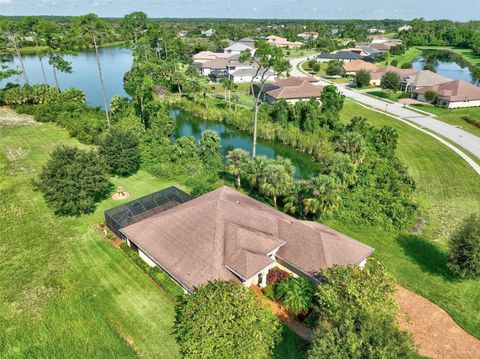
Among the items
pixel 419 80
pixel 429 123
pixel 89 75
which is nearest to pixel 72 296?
pixel 429 123

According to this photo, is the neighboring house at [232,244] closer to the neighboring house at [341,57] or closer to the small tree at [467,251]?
the small tree at [467,251]

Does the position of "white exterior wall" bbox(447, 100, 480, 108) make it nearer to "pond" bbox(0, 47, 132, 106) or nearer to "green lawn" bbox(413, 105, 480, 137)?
"green lawn" bbox(413, 105, 480, 137)

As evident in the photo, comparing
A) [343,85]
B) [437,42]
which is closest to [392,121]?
[343,85]

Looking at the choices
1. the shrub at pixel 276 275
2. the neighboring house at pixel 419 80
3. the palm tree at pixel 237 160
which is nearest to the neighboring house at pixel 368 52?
the neighboring house at pixel 419 80

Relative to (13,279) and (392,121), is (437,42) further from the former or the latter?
(13,279)

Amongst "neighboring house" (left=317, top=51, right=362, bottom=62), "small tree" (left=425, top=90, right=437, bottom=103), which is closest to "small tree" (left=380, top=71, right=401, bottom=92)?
"small tree" (left=425, top=90, right=437, bottom=103)
